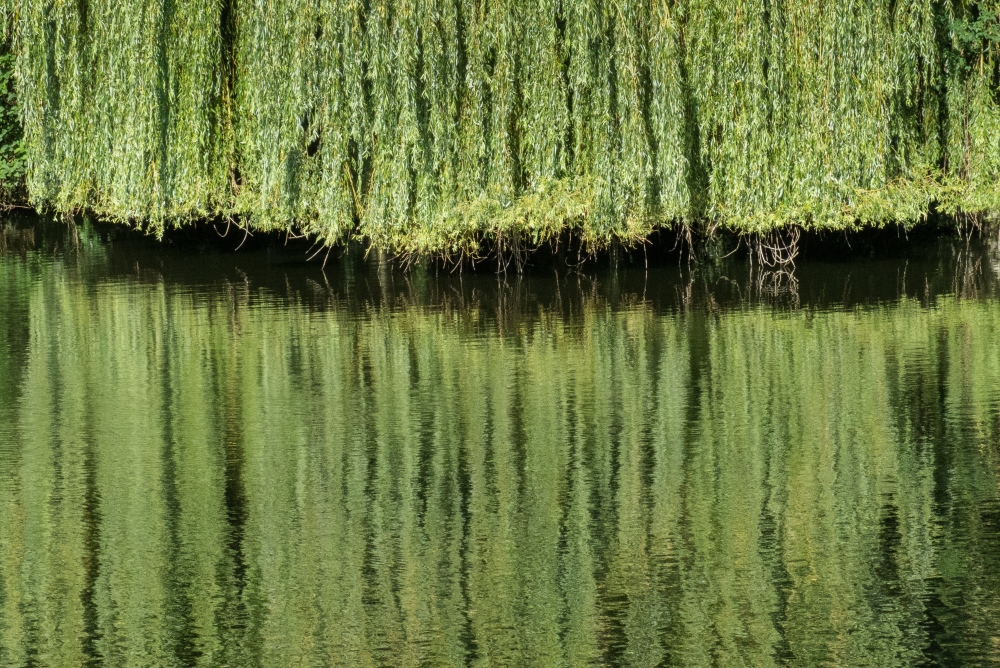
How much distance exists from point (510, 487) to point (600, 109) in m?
7.97

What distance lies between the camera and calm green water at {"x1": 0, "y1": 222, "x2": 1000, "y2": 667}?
5.73 meters

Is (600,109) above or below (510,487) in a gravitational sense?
above

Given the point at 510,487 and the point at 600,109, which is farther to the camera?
the point at 600,109

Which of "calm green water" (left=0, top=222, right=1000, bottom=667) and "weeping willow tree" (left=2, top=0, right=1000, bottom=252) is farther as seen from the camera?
"weeping willow tree" (left=2, top=0, right=1000, bottom=252)

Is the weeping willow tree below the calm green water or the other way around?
the other way around

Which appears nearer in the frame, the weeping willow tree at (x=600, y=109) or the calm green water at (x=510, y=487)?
the calm green water at (x=510, y=487)

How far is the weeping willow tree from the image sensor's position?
1477 cm

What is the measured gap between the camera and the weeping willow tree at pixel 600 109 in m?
14.8

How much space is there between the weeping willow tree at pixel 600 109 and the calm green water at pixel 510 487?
5.29 feet

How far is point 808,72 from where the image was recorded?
1478 cm

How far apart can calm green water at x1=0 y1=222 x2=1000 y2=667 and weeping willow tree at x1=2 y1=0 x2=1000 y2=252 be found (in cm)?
161

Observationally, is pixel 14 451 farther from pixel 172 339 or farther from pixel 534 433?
pixel 172 339

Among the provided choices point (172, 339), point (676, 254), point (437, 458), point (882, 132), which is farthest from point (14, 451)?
point (676, 254)

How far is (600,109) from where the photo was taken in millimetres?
14984
